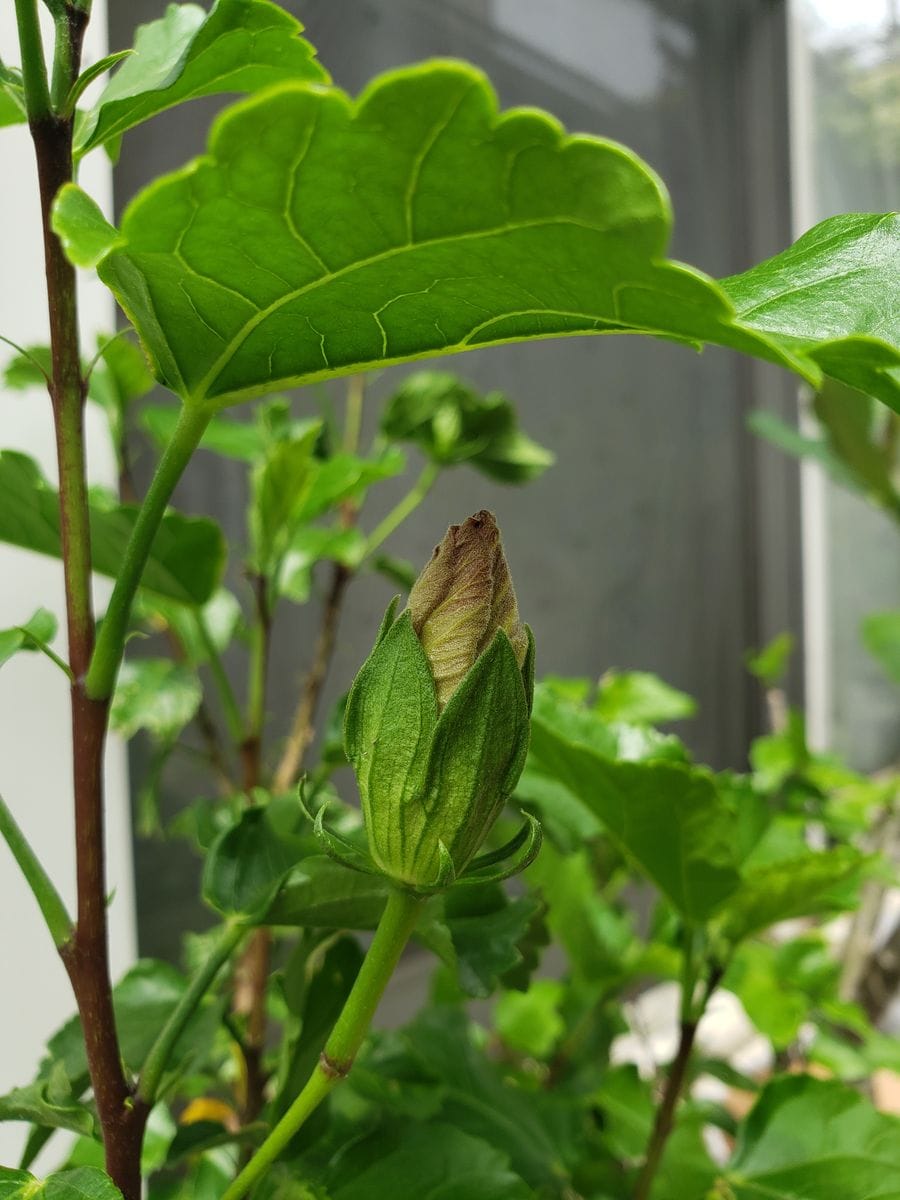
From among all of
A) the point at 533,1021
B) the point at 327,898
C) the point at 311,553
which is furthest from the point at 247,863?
the point at 533,1021

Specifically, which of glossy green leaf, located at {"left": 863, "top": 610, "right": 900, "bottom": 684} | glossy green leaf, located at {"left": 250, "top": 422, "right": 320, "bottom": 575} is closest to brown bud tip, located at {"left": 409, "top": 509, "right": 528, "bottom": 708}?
glossy green leaf, located at {"left": 250, "top": 422, "right": 320, "bottom": 575}

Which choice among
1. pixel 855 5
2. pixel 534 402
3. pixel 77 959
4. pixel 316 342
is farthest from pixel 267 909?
pixel 855 5

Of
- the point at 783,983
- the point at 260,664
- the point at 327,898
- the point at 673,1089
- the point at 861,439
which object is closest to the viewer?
the point at 327,898

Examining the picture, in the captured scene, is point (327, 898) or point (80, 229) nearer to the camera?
point (80, 229)

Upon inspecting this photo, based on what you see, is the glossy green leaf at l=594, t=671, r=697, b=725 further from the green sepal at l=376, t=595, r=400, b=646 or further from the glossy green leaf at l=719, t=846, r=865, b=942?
the green sepal at l=376, t=595, r=400, b=646

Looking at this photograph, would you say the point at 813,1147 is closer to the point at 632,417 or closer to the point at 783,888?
the point at 783,888
